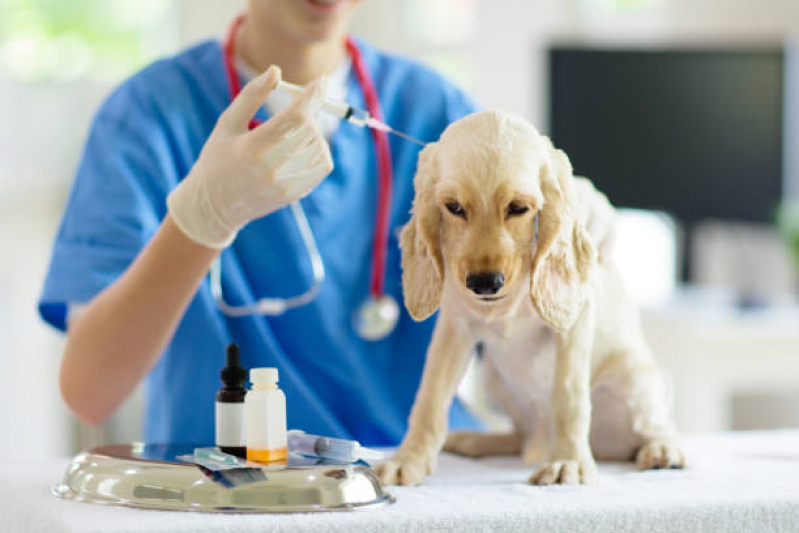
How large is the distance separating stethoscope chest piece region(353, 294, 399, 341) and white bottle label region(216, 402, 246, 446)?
432 millimetres

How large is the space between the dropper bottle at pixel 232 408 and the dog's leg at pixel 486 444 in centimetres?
23

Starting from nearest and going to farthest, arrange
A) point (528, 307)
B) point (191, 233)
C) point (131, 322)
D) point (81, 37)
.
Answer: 1. point (528, 307)
2. point (191, 233)
3. point (131, 322)
4. point (81, 37)

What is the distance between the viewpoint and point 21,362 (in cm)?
253

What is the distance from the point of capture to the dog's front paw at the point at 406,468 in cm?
75

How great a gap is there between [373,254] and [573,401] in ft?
1.49

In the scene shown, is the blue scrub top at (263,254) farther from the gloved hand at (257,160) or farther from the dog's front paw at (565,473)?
the dog's front paw at (565,473)

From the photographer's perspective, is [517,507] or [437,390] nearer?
[517,507]

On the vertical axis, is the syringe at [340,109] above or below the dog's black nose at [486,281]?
above

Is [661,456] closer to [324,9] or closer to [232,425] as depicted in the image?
[232,425]

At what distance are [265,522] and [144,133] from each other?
0.61m

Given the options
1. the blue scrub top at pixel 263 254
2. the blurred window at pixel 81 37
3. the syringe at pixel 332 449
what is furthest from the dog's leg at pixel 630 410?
the blurred window at pixel 81 37

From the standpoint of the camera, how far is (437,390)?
802mm

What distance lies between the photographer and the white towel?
2.09 ft

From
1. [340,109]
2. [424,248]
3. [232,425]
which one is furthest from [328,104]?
[232,425]
